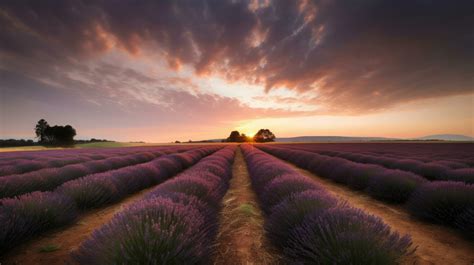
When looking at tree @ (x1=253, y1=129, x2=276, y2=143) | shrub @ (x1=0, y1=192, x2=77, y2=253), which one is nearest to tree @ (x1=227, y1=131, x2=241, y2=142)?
tree @ (x1=253, y1=129, x2=276, y2=143)

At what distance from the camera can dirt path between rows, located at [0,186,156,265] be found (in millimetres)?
2266

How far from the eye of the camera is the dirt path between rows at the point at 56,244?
227cm

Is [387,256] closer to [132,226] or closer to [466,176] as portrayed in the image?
[132,226]

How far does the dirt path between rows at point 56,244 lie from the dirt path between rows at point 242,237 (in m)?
1.65

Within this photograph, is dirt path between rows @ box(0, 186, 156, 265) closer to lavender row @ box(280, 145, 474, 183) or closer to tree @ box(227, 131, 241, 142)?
lavender row @ box(280, 145, 474, 183)

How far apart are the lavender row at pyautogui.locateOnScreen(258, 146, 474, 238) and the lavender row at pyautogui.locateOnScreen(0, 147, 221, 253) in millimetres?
5675

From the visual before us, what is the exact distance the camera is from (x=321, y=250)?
5.46 feet

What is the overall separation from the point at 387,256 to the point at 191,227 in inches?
61.5

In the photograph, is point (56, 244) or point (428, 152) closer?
point (56, 244)

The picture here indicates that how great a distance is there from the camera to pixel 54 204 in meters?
3.19

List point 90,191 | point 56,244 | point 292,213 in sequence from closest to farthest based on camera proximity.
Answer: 1. point 292,213
2. point 56,244
3. point 90,191

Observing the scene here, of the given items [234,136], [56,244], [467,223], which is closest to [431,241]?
[467,223]

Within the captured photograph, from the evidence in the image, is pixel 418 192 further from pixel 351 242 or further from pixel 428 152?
pixel 428 152

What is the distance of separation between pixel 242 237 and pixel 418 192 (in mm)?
3532
